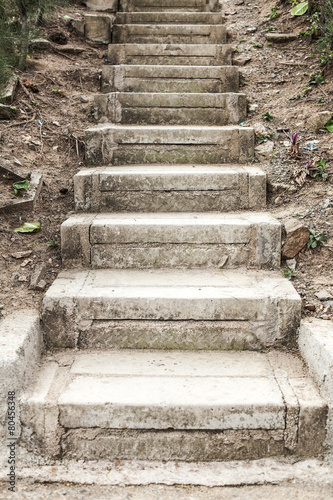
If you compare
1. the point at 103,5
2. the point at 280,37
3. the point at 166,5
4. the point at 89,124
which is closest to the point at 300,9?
the point at 280,37

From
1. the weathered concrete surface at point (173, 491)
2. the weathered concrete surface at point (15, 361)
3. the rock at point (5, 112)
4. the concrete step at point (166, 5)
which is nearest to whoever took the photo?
the weathered concrete surface at point (173, 491)

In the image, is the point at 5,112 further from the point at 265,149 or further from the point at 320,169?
the point at 320,169

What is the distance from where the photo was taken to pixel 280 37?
4.39m

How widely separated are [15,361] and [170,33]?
393cm

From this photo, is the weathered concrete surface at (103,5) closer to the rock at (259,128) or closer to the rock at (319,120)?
the rock at (259,128)

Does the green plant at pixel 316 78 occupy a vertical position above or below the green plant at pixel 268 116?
above

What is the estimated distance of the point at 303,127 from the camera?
326 centimetres

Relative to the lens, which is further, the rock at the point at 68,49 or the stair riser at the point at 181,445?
the rock at the point at 68,49

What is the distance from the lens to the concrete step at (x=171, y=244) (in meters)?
2.48

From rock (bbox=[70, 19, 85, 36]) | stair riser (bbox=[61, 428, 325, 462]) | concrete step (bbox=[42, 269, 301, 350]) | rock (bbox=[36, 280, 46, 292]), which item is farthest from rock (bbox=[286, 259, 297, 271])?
rock (bbox=[70, 19, 85, 36])

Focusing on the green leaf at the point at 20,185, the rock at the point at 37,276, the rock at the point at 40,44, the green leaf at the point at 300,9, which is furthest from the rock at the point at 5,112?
the green leaf at the point at 300,9

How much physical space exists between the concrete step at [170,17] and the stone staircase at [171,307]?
1737 mm

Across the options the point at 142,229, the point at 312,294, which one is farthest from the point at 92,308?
the point at 312,294

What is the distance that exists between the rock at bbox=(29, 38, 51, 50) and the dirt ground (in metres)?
0.08
